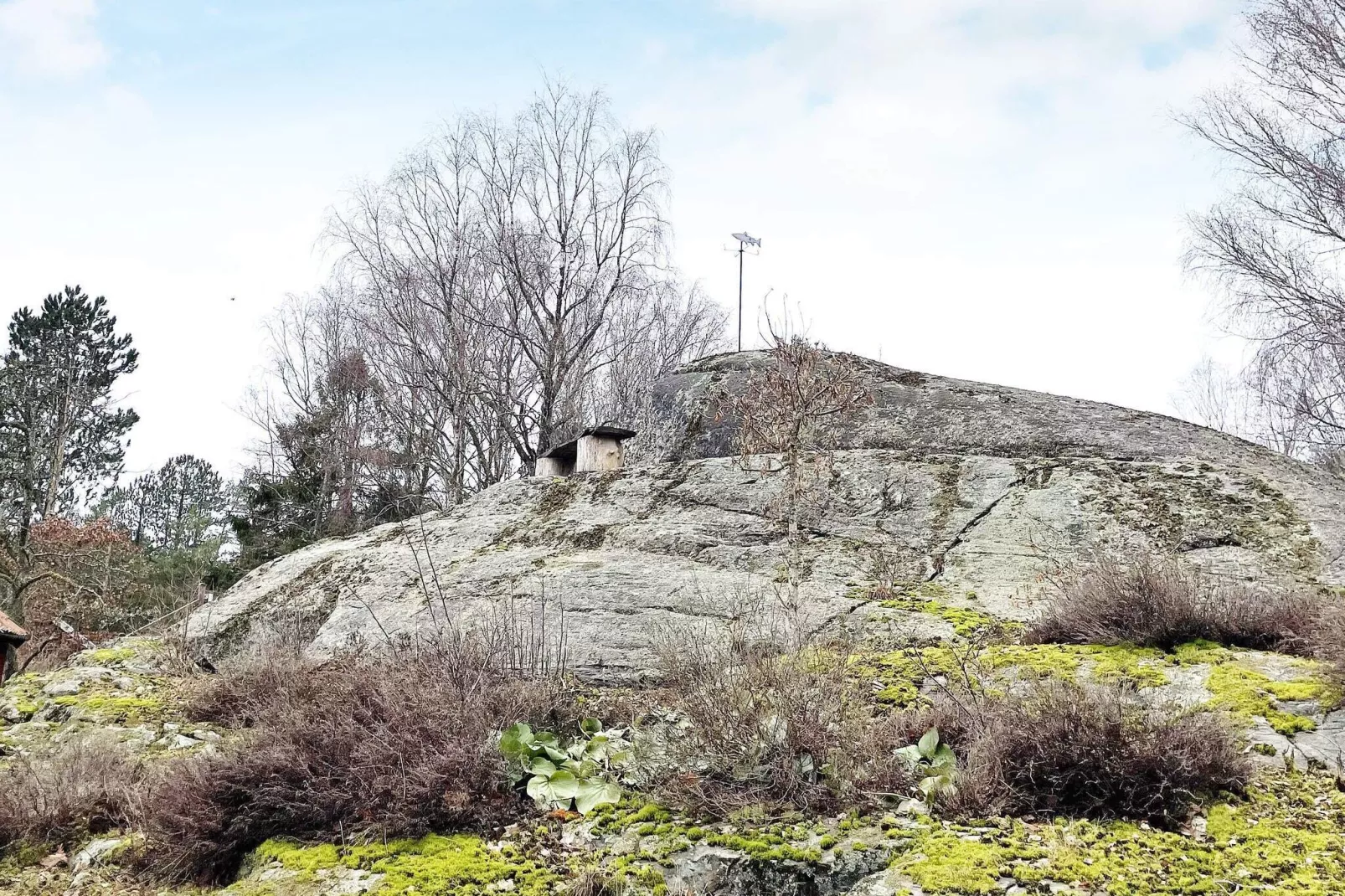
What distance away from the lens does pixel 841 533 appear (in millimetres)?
7000

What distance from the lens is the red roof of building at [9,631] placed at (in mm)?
11326

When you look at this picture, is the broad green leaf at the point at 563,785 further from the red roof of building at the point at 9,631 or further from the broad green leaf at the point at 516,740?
the red roof of building at the point at 9,631

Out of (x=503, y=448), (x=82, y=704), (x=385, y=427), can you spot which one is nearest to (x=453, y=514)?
(x=82, y=704)

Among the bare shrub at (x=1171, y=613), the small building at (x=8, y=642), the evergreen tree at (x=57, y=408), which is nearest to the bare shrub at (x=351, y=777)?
the bare shrub at (x=1171, y=613)

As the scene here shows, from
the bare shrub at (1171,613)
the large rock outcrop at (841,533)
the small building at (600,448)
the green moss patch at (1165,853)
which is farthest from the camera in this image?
the small building at (600,448)

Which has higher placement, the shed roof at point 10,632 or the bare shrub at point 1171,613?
the bare shrub at point 1171,613

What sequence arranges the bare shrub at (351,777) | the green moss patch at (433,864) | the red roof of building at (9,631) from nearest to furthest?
the green moss patch at (433,864) → the bare shrub at (351,777) → the red roof of building at (9,631)

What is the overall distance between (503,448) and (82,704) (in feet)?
43.8

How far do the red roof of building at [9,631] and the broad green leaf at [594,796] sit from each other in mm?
10652

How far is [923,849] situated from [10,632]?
40.4 feet

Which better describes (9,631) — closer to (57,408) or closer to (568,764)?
(568,764)

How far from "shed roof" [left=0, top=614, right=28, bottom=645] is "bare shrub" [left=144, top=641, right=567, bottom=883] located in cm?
911

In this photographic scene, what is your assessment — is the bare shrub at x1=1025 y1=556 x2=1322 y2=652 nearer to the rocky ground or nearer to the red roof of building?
the rocky ground

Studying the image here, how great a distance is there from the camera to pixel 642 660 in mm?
5125
